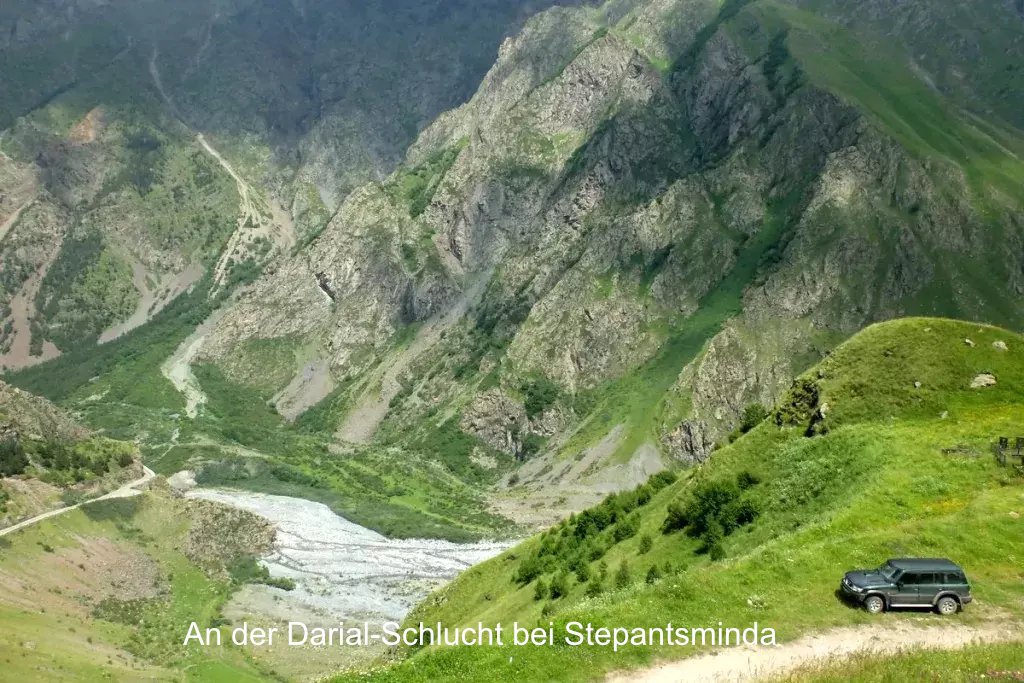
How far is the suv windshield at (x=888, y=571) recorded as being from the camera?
28.4 metres

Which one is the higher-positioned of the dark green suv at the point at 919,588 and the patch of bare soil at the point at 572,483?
the patch of bare soil at the point at 572,483

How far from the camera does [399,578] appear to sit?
388 feet

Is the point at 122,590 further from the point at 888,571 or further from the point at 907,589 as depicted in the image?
the point at 907,589

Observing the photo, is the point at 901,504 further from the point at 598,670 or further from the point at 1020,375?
the point at 598,670

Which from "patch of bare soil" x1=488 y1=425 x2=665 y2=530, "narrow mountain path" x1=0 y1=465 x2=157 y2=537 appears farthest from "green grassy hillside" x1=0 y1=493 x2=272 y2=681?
"patch of bare soil" x1=488 y1=425 x2=665 y2=530

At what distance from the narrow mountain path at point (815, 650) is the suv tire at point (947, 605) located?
407 mm

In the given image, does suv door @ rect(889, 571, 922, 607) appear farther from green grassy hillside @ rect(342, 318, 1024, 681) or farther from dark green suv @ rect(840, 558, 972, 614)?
green grassy hillside @ rect(342, 318, 1024, 681)

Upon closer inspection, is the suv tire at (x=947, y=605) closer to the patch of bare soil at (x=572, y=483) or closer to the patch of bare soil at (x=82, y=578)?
the patch of bare soil at (x=82, y=578)

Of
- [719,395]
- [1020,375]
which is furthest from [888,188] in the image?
[1020,375]

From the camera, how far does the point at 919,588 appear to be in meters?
28.1

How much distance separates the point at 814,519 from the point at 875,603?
7822 millimetres

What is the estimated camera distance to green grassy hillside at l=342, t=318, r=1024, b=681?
28.6 metres

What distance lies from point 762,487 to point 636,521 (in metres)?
10.1

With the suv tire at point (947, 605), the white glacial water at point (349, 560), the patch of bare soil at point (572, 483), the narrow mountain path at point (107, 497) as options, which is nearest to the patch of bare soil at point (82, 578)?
the narrow mountain path at point (107, 497)
